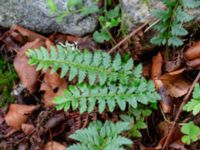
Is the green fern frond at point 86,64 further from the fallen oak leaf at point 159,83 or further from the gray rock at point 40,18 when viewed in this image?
the gray rock at point 40,18

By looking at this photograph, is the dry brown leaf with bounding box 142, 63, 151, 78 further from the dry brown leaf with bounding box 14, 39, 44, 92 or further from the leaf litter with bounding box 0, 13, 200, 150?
the dry brown leaf with bounding box 14, 39, 44, 92

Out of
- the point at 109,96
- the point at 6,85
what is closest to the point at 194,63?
the point at 109,96

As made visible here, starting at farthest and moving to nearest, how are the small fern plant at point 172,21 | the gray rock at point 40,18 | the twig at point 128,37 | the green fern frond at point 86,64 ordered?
the gray rock at point 40,18 → the twig at point 128,37 → the green fern frond at point 86,64 → the small fern plant at point 172,21

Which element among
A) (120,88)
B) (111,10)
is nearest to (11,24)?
(111,10)

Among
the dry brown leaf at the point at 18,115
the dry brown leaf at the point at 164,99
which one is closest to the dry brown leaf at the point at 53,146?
the dry brown leaf at the point at 18,115

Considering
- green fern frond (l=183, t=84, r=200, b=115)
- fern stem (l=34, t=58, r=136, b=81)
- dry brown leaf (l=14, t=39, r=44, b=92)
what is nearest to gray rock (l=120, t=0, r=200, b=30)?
fern stem (l=34, t=58, r=136, b=81)

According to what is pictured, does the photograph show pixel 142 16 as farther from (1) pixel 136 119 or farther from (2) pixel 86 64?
(1) pixel 136 119
